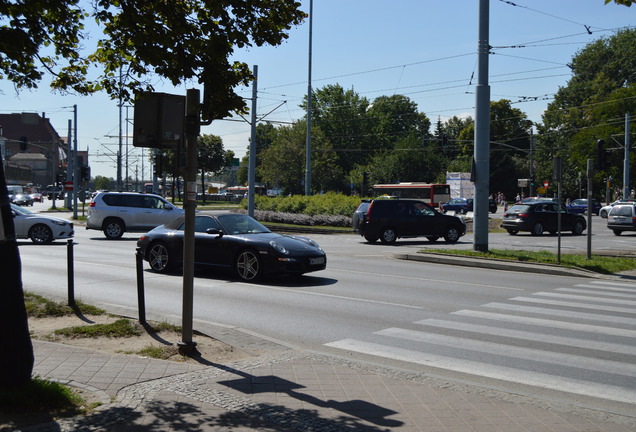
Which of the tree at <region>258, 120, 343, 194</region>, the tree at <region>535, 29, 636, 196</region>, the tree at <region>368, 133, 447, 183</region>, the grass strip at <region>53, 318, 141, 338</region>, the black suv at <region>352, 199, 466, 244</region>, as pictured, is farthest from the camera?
the tree at <region>368, 133, 447, 183</region>

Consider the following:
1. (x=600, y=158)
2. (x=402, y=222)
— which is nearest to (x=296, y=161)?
(x=402, y=222)

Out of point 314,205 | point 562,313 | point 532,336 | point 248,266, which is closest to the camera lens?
point 532,336

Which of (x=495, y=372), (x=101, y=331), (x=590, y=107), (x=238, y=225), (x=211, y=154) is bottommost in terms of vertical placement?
(x=495, y=372)

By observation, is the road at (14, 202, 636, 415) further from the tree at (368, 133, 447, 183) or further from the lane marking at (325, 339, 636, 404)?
the tree at (368, 133, 447, 183)

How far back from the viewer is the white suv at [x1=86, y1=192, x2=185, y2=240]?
84.1 ft

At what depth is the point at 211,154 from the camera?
83750 millimetres

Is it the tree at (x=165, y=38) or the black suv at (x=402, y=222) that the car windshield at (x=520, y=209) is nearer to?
the black suv at (x=402, y=222)

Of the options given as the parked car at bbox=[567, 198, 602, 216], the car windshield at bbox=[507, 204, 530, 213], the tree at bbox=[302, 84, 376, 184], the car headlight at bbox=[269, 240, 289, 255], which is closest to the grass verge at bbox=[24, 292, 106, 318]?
the car headlight at bbox=[269, 240, 289, 255]

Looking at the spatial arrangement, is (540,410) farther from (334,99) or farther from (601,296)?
(334,99)

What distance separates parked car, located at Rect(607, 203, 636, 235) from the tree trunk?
31.6m

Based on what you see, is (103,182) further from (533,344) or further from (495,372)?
(495,372)

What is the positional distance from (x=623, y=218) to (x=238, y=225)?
2464 cm

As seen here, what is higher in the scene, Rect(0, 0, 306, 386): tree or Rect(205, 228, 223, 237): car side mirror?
Rect(0, 0, 306, 386): tree

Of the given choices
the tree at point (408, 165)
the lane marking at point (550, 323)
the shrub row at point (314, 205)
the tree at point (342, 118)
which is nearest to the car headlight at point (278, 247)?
the lane marking at point (550, 323)
